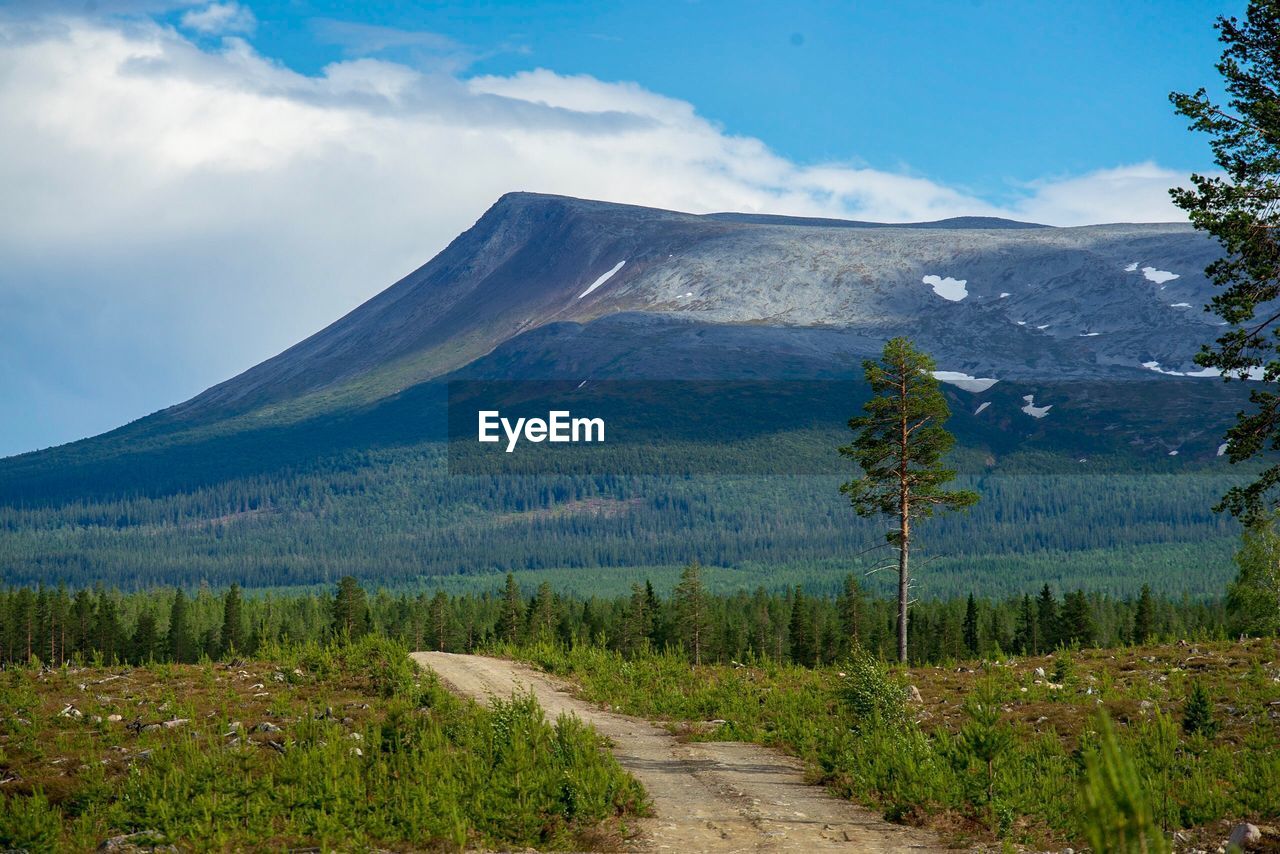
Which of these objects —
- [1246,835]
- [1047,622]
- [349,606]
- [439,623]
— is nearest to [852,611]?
[1047,622]

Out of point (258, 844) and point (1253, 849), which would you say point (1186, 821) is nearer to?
point (1253, 849)

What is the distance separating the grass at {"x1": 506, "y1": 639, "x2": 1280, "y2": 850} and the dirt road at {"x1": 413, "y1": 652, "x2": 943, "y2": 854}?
74 cm

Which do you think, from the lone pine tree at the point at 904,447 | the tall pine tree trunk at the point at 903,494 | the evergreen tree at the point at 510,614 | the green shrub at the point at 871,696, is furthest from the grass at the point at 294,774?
the evergreen tree at the point at 510,614

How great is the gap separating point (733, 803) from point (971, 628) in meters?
83.3

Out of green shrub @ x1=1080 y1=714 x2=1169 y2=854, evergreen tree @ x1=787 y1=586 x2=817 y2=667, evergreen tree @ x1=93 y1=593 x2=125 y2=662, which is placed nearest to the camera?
green shrub @ x1=1080 y1=714 x2=1169 y2=854

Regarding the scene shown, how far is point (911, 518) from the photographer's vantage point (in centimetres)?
4550

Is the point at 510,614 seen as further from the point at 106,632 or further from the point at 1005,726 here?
the point at 1005,726

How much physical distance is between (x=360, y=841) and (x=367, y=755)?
3.84 metres

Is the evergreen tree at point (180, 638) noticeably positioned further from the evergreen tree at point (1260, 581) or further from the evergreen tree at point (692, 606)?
the evergreen tree at point (1260, 581)

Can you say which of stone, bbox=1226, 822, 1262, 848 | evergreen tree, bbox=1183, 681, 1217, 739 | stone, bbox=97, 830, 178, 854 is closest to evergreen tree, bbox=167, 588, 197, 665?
stone, bbox=97, 830, 178, 854

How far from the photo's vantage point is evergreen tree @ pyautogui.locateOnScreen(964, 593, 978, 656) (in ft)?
325

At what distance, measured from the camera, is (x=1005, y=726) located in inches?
893

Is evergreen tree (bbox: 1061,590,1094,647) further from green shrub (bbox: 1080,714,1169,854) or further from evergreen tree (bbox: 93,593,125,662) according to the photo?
green shrub (bbox: 1080,714,1169,854)

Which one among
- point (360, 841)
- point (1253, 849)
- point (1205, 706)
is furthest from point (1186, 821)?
point (360, 841)
